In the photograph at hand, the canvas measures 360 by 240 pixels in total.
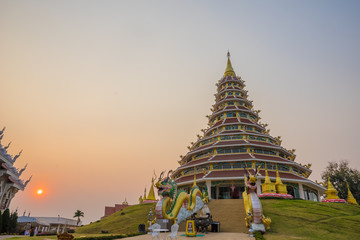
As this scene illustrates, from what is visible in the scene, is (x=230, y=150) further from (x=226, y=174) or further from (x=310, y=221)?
(x=310, y=221)

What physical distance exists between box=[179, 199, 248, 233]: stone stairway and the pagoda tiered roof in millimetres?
6194

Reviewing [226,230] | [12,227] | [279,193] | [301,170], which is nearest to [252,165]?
[279,193]

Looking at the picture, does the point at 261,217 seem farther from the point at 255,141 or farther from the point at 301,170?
the point at 301,170

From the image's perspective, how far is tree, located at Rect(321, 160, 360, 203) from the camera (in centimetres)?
4028

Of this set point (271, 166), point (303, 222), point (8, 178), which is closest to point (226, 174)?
point (271, 166)

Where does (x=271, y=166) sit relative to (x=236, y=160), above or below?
below

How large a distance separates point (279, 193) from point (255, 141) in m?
9.40

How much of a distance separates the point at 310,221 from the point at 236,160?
14.1 m

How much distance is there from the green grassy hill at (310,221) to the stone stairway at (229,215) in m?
2.13

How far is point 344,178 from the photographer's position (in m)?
42.5

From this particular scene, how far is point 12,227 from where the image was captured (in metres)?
23.2

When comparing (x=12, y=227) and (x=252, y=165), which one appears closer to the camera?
(x=12, y=227)

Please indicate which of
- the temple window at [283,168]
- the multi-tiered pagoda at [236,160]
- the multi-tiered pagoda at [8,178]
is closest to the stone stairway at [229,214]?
the multi-tiered pagoda at [236,160]

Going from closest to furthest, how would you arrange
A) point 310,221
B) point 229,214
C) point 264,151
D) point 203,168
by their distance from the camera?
point 310,221, point 229,214, point 203,168, point 264,151
